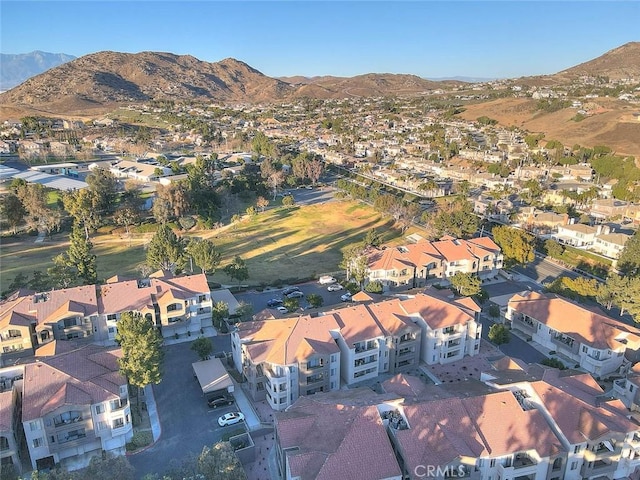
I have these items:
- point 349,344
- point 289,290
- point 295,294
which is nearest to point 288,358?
point 349,344

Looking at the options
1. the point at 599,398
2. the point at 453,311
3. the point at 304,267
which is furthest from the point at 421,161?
the point at 599,398

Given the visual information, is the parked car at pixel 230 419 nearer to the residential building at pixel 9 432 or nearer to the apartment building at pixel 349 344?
the apartment building at pixel 349 344

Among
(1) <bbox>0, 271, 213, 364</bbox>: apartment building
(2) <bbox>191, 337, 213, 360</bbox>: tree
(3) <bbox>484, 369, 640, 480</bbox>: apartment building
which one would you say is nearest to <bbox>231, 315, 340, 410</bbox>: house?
(2) <bbox>191, 337, 213, 360</bbox>: tree

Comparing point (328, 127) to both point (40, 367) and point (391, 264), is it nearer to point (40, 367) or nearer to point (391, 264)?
point (391, 264)

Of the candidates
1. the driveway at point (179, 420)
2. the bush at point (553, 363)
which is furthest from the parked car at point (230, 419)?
the bush at point (553, 363)

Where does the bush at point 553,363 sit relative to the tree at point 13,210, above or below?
below

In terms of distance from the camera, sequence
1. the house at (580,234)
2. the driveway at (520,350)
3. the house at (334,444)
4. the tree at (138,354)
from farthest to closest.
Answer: the house at (580,234) < the driveway at (520,350) < the tree at (138,354) < the house at (334,444)
